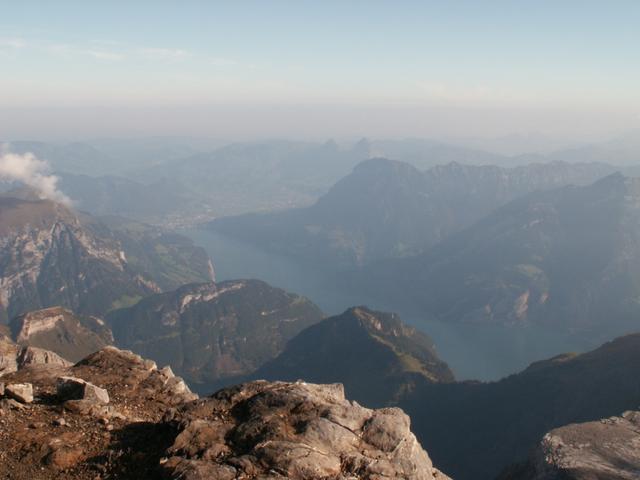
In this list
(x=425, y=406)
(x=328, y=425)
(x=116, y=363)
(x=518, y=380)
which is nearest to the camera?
(x=328, y=425)

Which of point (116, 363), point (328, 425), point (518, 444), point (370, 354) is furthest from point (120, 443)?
point (370, 354)

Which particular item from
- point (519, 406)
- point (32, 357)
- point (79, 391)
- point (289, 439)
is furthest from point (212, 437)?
point (519, 406)

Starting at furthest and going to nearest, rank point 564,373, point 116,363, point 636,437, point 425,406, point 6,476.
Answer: point 425,406 → point 564,373 → point 636,437 → point 116,363 → point 6,476

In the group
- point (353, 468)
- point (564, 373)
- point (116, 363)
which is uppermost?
point (353, 468)

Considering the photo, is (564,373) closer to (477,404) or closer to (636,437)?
(477,404)

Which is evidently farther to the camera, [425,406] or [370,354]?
[370,354]

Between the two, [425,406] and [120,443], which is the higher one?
[120,443]

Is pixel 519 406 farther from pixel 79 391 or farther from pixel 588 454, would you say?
pixel 79 391

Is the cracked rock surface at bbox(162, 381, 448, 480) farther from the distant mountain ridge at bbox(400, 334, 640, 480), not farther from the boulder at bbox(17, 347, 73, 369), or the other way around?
the distant mountain ridge at bbox(400, 334, 640, 480)
